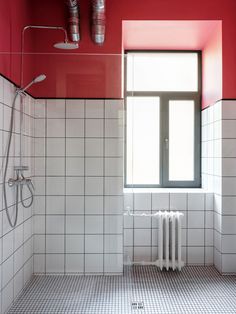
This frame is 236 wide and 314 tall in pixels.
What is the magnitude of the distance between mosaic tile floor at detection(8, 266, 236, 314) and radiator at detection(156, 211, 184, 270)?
0.09 m

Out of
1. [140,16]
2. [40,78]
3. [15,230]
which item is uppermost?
[140,16]

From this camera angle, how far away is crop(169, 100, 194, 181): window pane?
3.62 metres

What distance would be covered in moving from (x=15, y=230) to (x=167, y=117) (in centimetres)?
204

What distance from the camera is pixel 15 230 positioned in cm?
245

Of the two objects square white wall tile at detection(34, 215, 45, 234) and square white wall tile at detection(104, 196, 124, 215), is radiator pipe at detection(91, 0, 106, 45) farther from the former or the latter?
square white wall tile at detection(34, 215, 45, 234)

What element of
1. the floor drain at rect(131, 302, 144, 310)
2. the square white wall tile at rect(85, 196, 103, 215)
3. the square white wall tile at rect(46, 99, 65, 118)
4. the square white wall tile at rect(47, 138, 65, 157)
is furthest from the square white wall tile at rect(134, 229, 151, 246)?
the square white wall tile at rect(46, 99, 65, 118)

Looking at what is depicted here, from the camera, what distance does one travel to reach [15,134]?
2.44 meters

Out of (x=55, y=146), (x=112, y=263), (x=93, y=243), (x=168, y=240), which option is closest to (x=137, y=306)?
(x=112, y=263)

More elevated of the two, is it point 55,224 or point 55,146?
point 55,146

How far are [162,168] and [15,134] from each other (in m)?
1.73

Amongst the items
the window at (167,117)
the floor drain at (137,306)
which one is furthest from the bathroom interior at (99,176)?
the window at (167,117)

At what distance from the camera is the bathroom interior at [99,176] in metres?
2.45

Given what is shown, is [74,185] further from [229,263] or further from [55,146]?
[229,263]

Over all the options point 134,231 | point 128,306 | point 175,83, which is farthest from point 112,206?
point 175,83
